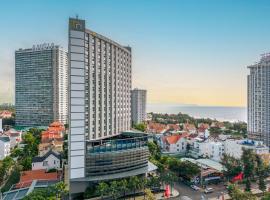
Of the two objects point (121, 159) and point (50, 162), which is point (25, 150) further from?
point (121, 159)

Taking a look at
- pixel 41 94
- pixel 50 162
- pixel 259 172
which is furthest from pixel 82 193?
pixel 41 94

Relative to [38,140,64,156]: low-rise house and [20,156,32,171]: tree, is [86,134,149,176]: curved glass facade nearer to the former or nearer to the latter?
[20,156,32,171]: tree

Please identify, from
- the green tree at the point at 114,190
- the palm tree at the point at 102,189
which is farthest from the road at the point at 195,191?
the palm tree at the point at 102,189

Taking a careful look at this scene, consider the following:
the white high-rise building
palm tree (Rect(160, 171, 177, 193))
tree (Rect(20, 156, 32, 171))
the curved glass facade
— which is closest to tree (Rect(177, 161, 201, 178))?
palm tree (Rect(160, 171, 177, 193))

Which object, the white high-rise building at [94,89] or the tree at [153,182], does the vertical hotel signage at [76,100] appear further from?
the tree at [153,182]

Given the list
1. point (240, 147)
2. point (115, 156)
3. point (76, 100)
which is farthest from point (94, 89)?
point (240, 147)

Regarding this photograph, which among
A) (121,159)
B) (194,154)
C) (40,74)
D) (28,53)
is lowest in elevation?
(194,154)

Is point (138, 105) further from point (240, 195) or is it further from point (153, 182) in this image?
point (240, 195)
